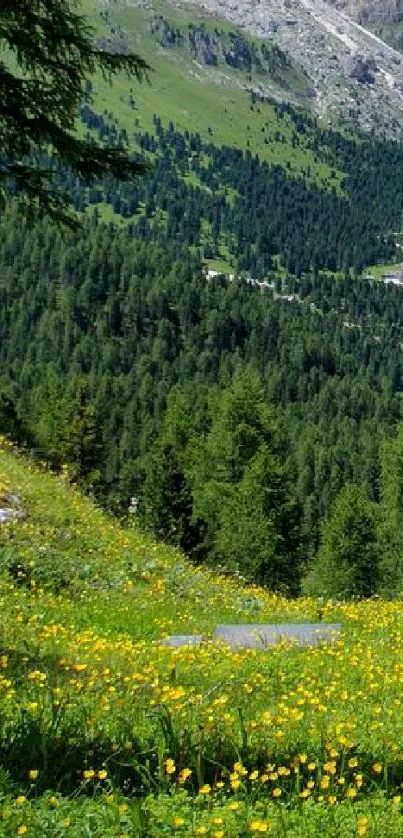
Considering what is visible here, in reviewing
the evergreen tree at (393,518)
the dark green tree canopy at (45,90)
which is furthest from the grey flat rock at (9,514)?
Answer: the evergreen tree at (393,518)

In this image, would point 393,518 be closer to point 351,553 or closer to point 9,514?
point 351,553

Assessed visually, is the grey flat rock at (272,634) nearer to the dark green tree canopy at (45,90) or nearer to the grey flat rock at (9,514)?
the grey flat rock at (9,514)

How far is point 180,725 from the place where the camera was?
7.28 m

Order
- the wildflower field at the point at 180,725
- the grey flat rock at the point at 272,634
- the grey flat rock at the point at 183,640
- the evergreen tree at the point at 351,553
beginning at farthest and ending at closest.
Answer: the evergreen tree at the point at 351,553 → the grey flat rock at the point at 272,634 → the grey flat rock at the point at 183,640 → the wildflower field at the point at 180,725

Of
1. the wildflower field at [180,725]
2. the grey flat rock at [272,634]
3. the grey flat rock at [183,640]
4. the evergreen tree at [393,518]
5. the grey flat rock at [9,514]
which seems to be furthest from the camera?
the evergreen tree at [393,518]

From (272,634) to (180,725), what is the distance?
501 cm

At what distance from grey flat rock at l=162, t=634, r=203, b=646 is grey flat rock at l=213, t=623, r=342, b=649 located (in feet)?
0.99

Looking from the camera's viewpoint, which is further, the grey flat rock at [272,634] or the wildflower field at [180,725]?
the grey flat rock at [272,634]

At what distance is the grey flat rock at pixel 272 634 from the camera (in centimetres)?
1138

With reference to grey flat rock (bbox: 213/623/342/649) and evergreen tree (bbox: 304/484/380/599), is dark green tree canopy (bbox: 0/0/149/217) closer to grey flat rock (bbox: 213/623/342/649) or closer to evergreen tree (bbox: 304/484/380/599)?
grey flat rock (bbox: 213/623/342/649)

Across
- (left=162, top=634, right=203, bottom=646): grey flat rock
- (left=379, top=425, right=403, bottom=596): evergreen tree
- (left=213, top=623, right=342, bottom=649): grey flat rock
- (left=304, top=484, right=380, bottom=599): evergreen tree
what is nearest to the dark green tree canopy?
(left=162, top=634, right=203, bottom=646): grey flat rock

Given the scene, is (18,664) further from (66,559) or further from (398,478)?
(398,478)

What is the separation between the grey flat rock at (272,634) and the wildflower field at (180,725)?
0.34 metres

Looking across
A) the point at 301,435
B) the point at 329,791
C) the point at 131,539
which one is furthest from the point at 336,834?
the point at 301,435
